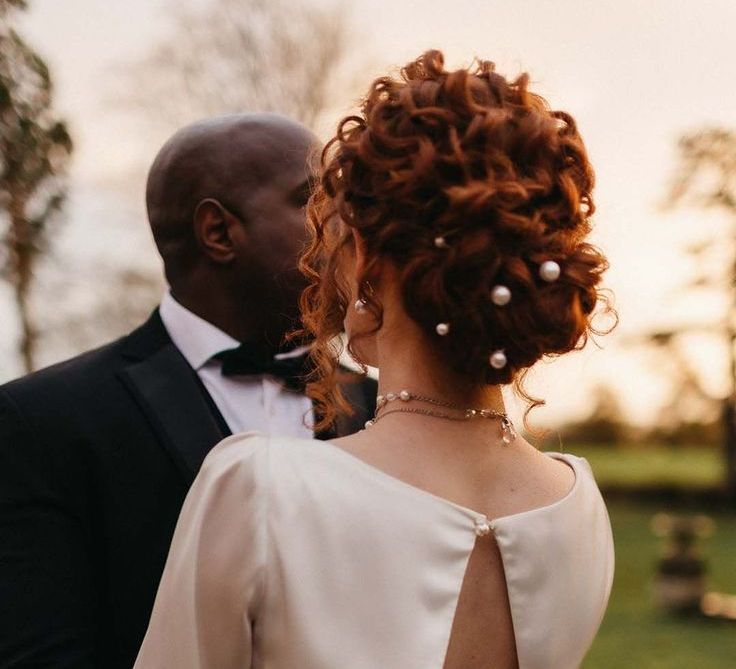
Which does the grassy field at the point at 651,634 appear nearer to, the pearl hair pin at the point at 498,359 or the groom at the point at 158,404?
the groom at the point at 158,404

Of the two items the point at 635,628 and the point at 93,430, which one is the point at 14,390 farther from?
the point at 635,628

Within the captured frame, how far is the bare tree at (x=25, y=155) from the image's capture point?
370 cm

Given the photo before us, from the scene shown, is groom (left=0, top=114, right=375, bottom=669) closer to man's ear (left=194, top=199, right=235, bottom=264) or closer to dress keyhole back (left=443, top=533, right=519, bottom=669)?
man's ear (left=194, top=199, right=235, bottom=264)

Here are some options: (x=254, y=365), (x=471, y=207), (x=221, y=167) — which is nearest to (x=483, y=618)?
(x=471, y=207)

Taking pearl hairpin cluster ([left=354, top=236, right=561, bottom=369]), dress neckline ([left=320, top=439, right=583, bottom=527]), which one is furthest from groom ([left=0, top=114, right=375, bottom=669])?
dress neckline ([left=320, top=439, right=583, bottom=527])

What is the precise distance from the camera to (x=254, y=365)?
307 centimetres

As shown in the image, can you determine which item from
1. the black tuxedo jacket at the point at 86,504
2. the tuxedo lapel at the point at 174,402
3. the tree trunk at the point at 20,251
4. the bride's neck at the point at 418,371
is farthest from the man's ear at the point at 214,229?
the tree trunk at the point at 20,251

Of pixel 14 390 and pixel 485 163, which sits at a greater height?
pixel 485 163

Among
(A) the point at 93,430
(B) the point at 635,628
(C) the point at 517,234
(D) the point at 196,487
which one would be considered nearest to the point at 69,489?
(A) the point at 93,430

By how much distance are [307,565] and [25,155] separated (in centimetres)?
276

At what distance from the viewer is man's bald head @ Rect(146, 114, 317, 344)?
2.99 metres

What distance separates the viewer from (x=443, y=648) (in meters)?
1.77

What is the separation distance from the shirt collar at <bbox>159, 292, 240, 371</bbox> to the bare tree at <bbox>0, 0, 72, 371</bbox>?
120 cm

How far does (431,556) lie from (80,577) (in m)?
1.18
